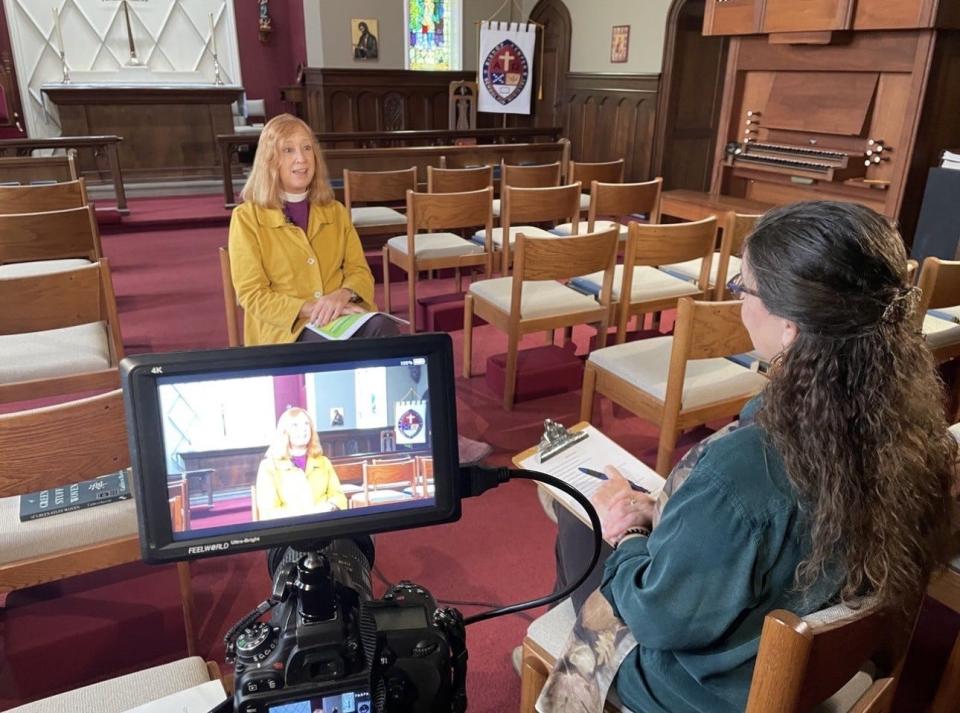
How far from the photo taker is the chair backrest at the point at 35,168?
4.76 metres

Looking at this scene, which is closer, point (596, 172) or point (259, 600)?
point (259, 600)

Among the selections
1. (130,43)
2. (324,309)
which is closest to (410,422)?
(324,309)

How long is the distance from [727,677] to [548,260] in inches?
75.1

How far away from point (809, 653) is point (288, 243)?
2.01 m

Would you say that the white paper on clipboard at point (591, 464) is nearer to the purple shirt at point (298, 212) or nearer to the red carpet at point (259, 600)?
the red carpet at point (259, 600)

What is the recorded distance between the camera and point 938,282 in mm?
2297

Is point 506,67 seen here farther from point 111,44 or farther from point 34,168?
point 111,44

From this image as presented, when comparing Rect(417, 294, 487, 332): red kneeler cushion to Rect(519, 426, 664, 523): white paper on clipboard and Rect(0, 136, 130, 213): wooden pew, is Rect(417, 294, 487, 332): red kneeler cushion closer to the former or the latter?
Rect(519, 426, 664, 523): white paper on clipboard

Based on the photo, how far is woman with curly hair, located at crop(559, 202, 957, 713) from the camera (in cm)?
85

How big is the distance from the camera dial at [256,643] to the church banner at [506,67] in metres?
7.27

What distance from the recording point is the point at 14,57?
26.6ft

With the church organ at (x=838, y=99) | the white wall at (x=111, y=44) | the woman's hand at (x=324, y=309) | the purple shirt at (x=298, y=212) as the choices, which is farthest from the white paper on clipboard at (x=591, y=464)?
the white wall at (x=111, y=44)

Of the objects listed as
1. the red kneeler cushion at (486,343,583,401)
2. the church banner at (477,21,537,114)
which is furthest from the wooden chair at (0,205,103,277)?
the church banner at (477,21,537,114)

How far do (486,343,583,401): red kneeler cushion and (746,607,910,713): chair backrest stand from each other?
7.34 ft
